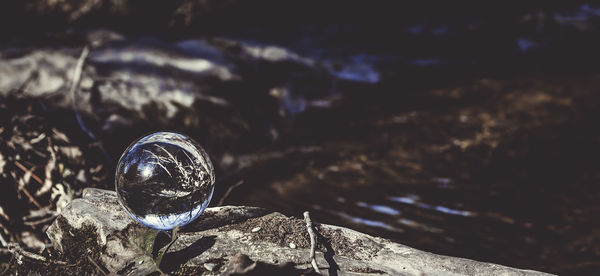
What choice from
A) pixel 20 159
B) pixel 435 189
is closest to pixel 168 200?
pixel 20 159

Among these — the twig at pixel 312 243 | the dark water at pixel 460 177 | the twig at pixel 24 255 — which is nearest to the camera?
the twig at pixel 312 243

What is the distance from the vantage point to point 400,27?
841 cm

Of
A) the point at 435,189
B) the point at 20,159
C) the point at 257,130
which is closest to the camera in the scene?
the point at 20,159

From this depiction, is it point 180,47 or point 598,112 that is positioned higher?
point 598,112

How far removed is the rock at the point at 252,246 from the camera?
190cm

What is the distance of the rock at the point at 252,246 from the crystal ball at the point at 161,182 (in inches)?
4.1

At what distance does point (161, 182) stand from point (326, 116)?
465 cm

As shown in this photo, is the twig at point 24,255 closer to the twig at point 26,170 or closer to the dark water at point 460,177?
the twig at point 26,170

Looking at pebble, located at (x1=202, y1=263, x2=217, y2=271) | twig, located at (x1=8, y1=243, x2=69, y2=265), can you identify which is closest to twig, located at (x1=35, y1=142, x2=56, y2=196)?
twig, located at (x1=8, y1=243, x2=69, y2=265)

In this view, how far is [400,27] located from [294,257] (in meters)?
7.09

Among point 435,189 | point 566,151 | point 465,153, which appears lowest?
point 435,189

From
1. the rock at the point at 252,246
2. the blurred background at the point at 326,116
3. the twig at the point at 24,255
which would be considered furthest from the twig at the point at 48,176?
the twig at the point at 24,255

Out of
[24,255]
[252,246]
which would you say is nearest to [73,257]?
[24,255]

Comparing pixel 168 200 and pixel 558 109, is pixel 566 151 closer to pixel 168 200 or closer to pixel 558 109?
pixel 558 109
